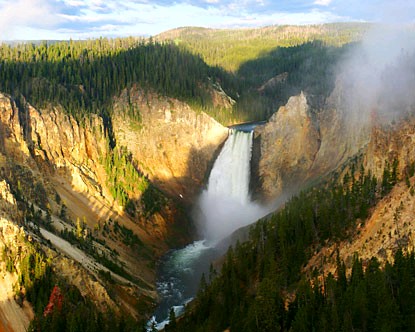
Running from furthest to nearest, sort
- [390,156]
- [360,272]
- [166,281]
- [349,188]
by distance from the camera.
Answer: [166,281] → [349,188] → [390,156] → [360,272]

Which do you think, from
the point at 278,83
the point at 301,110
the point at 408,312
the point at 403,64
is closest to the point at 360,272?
the point at 408,312

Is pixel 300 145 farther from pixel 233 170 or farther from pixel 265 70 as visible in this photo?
pixel 265 70

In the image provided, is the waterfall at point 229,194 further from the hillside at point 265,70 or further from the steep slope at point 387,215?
the steep slope at point 387,215

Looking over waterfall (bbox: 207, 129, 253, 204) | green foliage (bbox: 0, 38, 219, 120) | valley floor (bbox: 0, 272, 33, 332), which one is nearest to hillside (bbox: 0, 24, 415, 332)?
valley floor (bbox: 0, 272, 33, 332)

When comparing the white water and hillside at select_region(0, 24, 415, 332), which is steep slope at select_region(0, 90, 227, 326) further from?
the white water

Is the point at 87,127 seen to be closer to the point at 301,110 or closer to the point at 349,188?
the point at 301,110

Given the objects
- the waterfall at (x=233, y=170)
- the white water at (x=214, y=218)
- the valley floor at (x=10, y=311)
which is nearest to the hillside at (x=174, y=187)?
the valley floor at (x=10, y=311)
